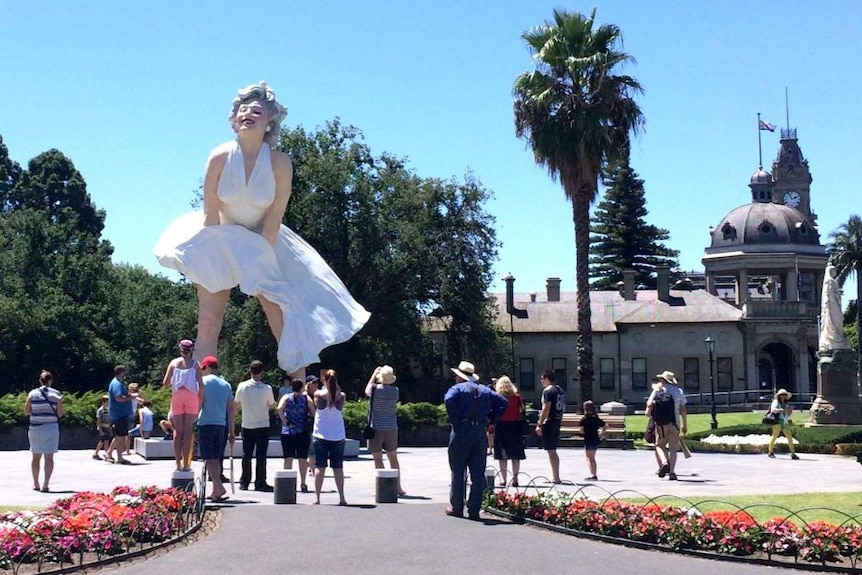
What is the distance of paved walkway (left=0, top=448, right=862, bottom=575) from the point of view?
1003 centimetres

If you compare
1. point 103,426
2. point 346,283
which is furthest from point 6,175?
point 103,426

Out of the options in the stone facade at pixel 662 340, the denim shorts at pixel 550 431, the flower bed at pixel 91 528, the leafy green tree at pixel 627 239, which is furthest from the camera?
the leafy green tree at pixel 627 239

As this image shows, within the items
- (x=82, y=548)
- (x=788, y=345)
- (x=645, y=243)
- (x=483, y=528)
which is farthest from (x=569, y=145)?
(x=645, y=243)

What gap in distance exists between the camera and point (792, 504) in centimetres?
1485

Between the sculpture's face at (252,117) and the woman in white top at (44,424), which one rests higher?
the sculpture's face at (252,117)

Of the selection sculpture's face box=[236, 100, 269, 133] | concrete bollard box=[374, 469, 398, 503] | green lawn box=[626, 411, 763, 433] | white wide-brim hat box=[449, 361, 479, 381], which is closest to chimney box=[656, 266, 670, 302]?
green lawn box=[626, 411, 763, 433]

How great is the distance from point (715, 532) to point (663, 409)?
760 centimetres

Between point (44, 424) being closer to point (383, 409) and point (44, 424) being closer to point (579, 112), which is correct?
point (383, 409)

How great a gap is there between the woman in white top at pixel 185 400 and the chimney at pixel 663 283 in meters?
49.8

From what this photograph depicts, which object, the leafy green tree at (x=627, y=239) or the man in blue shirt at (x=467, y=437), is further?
the leafy green tree at (x=627, y=239)

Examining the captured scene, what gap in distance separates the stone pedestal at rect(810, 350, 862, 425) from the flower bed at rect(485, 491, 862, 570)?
79.4ft

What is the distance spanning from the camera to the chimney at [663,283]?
61812 millimetres

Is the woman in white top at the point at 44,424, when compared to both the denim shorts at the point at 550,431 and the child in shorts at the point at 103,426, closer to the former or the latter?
the child in shorts at the point at 103,426

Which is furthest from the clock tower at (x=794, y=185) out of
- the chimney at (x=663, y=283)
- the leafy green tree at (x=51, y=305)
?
the leafy green tree at (x=51, y=305)
